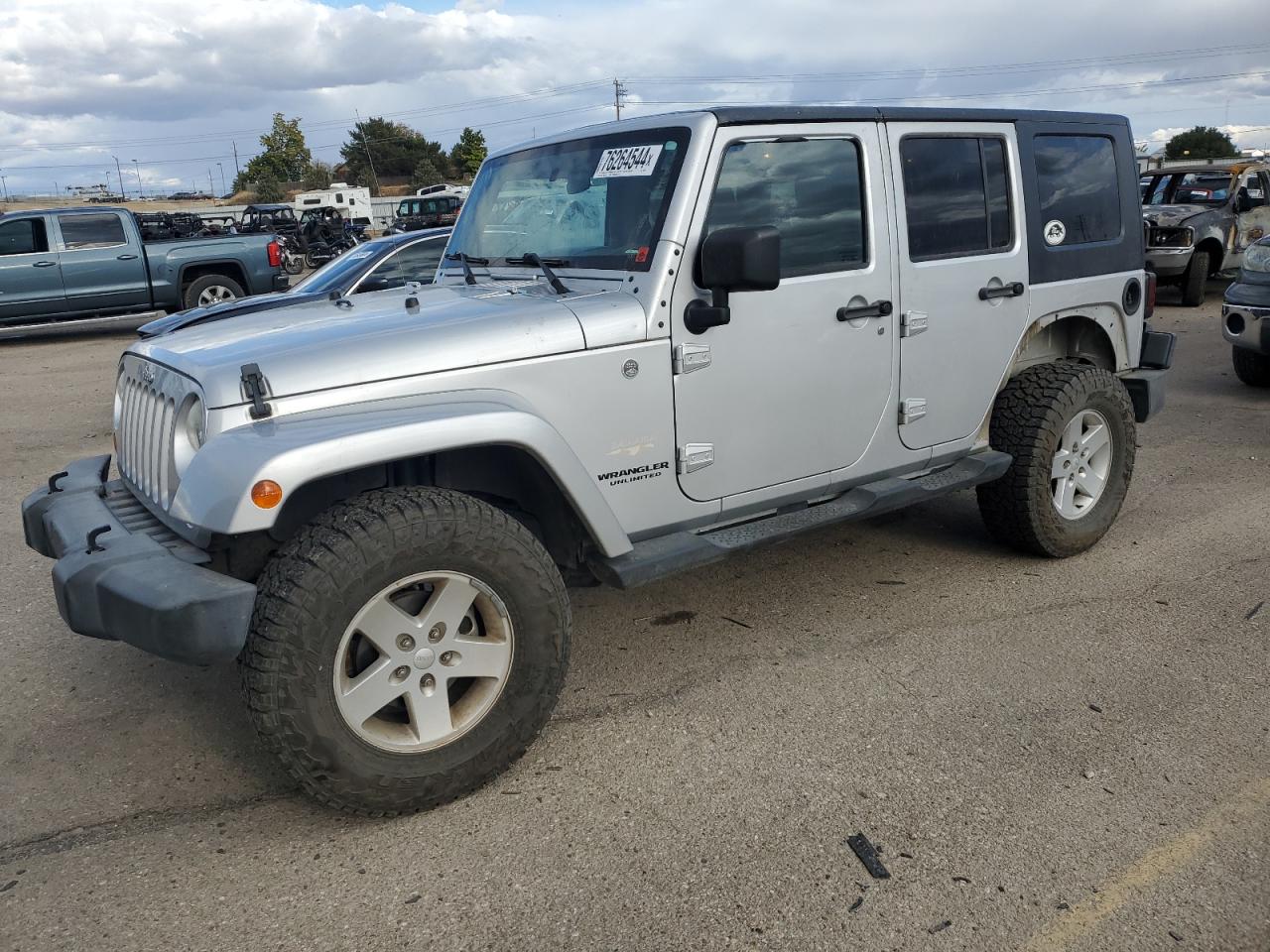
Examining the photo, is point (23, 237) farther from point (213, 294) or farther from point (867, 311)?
point (867, 311)

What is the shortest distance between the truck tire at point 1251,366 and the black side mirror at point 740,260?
669 centimetres

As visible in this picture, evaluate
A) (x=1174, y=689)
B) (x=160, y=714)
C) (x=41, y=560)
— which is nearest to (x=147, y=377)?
(x=160, y=714)

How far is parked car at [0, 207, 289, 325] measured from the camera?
1383cm

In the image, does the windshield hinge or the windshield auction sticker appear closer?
the windshield hinge

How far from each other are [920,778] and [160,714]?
8.31ft

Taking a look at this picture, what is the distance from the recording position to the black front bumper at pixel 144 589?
100 inches

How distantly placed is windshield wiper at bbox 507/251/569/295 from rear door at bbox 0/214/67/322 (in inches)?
488

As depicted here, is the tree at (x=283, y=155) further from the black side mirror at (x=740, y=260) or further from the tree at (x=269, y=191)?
the black side mirror at (x=740, y=260)

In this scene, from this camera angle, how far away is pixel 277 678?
105 inches

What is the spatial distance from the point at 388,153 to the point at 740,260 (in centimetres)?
8743

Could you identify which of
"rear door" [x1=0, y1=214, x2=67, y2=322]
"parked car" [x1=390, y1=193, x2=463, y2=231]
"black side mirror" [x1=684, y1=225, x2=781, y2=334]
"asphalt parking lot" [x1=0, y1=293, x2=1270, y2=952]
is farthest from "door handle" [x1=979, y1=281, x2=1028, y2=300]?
"parked car" [x1=390, y1=193, x2=463, y2=231]

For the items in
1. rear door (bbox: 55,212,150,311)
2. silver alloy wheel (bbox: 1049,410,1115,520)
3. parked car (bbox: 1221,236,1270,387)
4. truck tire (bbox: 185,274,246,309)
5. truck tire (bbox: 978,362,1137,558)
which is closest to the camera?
truck tire (bbox: 978,362,1137,558)

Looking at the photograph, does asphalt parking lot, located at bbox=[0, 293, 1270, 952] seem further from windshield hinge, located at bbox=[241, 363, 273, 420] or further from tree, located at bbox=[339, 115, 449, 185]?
tree, located at bbox=[339, 115, 449, 185]

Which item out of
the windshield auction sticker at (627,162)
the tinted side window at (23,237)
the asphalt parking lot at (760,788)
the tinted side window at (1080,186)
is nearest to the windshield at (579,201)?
the windshield auction sticker at (627,162)
